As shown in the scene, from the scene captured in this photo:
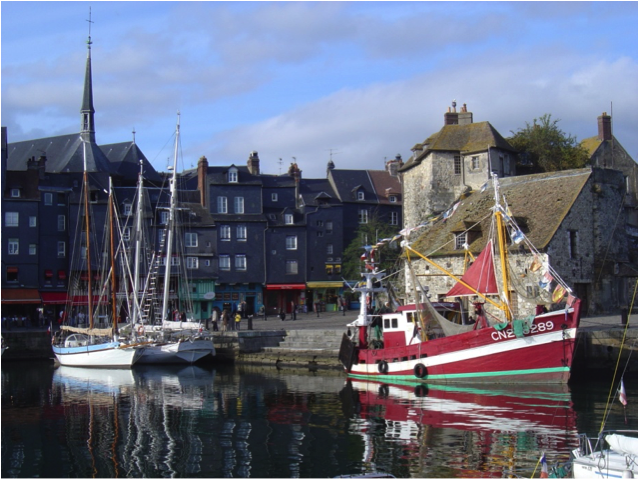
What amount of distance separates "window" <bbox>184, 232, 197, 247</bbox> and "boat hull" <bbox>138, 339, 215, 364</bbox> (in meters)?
19.6

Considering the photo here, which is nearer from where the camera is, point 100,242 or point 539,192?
point 539,192

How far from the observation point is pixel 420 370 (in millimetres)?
31734

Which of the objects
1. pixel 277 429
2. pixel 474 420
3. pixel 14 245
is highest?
pixel 14 245

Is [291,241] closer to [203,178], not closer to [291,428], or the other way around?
[203,178]

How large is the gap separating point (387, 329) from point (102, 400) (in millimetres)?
12474

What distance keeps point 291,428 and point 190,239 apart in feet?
133

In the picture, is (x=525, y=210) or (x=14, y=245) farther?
(x=14, y=245)

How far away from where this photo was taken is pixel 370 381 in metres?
33.6

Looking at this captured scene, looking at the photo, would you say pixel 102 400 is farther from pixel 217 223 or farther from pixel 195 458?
pixel 217 223

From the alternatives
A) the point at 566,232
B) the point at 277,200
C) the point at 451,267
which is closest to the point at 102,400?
the point at 451,267

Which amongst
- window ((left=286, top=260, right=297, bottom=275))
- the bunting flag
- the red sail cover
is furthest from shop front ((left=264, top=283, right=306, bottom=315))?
the bunting flag

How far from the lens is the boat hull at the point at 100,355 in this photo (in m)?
42.0

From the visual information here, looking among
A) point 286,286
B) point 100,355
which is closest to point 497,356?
point 100,355

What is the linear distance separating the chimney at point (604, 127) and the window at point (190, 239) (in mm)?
32458
